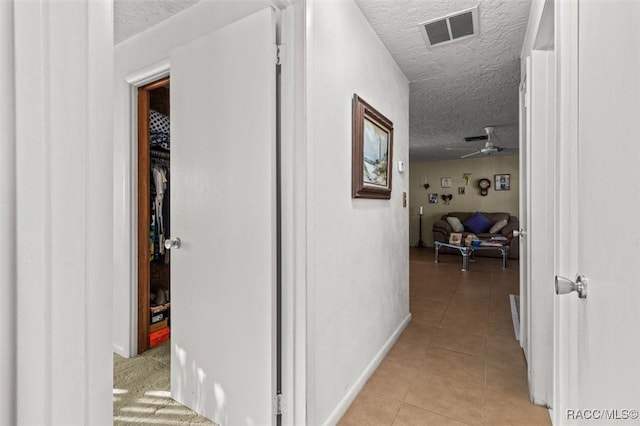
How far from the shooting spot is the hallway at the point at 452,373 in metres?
1.68

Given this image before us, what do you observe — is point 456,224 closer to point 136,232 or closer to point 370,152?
point 370,152

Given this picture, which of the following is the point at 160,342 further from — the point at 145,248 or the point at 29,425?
the point at 29,425

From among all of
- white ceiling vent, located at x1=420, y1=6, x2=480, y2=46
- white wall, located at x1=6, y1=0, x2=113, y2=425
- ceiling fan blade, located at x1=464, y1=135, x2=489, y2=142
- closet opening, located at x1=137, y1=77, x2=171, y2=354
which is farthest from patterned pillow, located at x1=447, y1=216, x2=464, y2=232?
white wall, located at x1=6, y1=0, x2=113, y2=425

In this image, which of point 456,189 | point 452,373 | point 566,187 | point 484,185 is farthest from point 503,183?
point 566,187

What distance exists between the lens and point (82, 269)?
0.45m

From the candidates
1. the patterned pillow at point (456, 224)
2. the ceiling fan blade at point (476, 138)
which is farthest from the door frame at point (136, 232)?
the patterned pillow at point (456, 224)

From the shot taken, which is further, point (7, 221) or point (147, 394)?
point (147, 394)

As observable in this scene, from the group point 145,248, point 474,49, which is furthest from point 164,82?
point 474,49

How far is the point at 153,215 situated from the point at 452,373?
2649 mm

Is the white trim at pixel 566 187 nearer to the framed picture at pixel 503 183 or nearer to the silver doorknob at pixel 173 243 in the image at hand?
the silver doorknob at pixel 173 243

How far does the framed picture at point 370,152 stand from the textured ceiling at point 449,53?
57 cm

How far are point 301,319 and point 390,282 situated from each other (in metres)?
1.29

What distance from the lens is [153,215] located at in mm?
2699

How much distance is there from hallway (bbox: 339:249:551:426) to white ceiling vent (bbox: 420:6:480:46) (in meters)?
2.33
